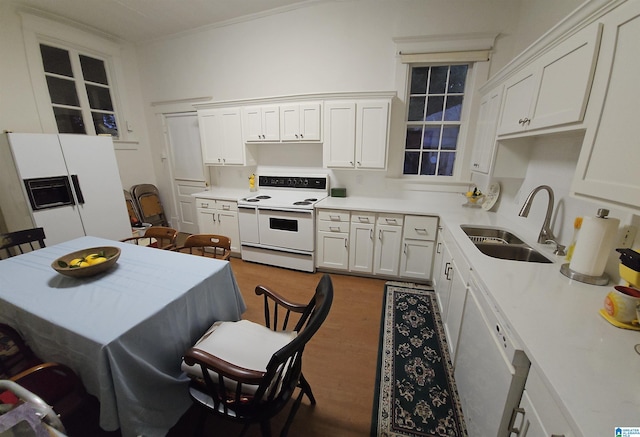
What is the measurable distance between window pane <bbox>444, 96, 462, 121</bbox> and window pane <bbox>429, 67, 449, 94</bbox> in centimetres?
15

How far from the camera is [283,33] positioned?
3180 mm

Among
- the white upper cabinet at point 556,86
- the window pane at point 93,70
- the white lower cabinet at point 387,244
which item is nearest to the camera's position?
the white upper cabinet at point 556,86

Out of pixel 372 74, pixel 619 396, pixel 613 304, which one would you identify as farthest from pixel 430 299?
pixel 372 74

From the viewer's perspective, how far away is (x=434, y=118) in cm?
298

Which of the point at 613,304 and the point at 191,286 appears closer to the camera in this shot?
the point at 613,304

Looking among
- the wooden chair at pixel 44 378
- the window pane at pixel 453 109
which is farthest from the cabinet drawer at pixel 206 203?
the window pane at pixel 453 109

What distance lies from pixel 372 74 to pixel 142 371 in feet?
11.0

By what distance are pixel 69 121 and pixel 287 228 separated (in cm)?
354

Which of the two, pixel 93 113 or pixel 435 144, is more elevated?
pixel 93 113

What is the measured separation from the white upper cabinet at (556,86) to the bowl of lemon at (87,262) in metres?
2.59

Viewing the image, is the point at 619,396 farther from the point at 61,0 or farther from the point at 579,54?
the point at 61,0

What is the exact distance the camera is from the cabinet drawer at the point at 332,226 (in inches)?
114

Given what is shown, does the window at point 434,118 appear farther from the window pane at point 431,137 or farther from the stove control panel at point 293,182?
the stove control panel at point 293,182

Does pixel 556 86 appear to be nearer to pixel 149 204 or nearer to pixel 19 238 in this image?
pixel 19 238
